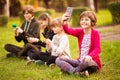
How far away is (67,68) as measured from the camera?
17.1ft

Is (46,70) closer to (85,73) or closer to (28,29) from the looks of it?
(85,73)

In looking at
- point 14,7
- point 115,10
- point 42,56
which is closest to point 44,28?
point 42,56

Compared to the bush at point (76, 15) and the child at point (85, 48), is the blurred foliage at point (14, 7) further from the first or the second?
the child at point (85, 48)

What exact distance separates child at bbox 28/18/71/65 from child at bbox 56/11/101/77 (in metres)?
0.27

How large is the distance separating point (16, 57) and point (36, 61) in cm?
111

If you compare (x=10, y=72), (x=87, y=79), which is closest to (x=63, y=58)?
(x=87, y=79)

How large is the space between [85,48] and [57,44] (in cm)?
70

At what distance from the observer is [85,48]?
211 inches

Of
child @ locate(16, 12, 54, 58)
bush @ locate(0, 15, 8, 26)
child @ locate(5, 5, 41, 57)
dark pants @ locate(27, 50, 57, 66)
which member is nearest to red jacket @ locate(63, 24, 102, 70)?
dark pants @ locate(27, 50, 57, 66)

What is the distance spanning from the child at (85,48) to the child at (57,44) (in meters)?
0.27

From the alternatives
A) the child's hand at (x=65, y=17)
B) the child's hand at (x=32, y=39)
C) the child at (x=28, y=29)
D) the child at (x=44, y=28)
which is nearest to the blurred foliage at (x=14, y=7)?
the child at (x=28, y=29)

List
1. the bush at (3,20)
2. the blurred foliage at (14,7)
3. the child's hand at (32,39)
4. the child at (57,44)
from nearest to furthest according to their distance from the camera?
the child at (57,44), the child's hand at (32,39), the bush at (3,20), the blurred foliage at (14,7)

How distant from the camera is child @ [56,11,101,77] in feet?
16.7

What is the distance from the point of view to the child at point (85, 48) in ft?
16.7
